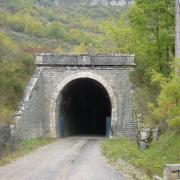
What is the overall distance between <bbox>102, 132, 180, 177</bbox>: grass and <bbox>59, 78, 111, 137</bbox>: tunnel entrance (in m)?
12.9

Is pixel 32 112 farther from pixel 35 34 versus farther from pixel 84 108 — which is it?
pixel 35 34

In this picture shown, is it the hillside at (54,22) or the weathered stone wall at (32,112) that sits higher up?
the hillside at (54,22)

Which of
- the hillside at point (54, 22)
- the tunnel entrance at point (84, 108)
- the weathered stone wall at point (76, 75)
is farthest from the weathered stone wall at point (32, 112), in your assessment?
the hillside at point (54, 22)

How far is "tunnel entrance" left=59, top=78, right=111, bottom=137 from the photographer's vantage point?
3697 centimetres

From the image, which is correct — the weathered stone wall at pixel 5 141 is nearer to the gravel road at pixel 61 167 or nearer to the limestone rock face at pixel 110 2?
the gravel road at pixel 61 167

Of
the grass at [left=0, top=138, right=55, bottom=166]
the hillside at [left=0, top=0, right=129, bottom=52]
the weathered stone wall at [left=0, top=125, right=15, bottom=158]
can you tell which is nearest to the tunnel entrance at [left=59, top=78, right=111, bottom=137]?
the grass at [left=0, top=138, right=55, bottom=166]

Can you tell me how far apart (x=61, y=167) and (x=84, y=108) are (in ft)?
97.4

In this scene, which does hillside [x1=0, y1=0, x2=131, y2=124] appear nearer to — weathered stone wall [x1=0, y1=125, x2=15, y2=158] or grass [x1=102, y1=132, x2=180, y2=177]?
weathered stone wall [x1=0, y1=125, x2=15, y2=158]

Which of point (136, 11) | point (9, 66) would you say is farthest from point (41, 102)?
point (136, 11)

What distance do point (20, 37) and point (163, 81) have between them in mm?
62263

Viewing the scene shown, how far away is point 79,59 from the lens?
33812 millimetres

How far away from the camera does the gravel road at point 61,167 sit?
50.4 feet

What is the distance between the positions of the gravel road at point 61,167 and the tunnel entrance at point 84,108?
43.7ft

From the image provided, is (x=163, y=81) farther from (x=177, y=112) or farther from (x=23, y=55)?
(x=23, y=55)
